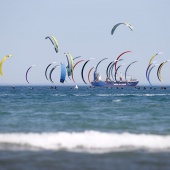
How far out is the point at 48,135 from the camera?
17.1 meters

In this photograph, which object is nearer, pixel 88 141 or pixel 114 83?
pixel 88 141

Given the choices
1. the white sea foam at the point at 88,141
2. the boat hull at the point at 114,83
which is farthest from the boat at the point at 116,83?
the white sea foam at the point at 88,141

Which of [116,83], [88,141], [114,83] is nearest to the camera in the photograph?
[88,141]

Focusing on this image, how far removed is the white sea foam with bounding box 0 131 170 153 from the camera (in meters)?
14.0

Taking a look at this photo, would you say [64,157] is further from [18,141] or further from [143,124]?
[143,124]

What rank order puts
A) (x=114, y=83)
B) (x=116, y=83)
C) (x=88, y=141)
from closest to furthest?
(x=88, y=141)
(x=116, y=83)
(x=114, y=83)

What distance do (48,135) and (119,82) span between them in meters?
162

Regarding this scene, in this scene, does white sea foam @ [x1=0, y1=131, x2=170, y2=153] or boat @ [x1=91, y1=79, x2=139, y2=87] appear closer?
white sea foam @ [x1=0, y1=131, x2=170, y2=153]

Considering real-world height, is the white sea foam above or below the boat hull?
above

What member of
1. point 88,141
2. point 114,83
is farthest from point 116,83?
point 88,141

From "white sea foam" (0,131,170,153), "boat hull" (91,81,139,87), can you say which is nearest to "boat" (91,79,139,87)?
"boat hull" (91,81,139,87)

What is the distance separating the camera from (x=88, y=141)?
1543 cm

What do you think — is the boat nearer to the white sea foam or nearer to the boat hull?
the boat hull

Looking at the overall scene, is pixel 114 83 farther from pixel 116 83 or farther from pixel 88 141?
pixel 88 141
